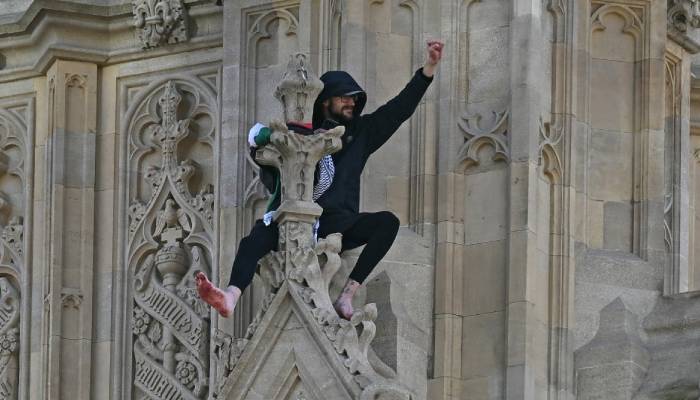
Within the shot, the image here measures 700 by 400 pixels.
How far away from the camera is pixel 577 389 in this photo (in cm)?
2769

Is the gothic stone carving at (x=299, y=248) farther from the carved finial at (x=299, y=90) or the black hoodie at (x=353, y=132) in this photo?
the black hoodie at (x=353, y=132)

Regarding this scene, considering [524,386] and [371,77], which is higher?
[371,77]

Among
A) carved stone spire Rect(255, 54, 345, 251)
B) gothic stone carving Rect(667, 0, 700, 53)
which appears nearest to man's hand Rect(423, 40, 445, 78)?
carved stone spire Rect(255, 54, 345, 251)

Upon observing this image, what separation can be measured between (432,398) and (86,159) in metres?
4.13

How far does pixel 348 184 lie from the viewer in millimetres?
27109

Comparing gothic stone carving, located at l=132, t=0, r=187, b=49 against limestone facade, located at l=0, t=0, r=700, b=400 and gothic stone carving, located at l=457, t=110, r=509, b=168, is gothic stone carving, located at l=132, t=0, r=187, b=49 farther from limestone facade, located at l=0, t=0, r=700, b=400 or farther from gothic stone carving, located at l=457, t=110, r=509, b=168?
gothic stone carving, located at l=457, t=110, r=509, b=168

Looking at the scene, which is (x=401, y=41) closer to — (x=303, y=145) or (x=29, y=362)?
(x=303, y=145)

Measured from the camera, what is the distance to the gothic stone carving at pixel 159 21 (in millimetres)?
30016

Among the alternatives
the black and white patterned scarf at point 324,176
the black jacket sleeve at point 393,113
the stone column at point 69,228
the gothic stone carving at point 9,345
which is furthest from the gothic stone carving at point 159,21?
the black and white patterned scarf at point 324,176

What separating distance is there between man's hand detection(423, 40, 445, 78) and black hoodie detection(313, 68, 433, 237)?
10 centimetres

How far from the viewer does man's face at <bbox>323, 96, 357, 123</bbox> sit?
2711 cm

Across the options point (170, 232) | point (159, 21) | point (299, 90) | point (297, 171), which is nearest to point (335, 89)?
point (299, 90)

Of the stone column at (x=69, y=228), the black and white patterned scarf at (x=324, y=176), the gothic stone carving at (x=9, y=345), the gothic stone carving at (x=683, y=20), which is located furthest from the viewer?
the gothic stone carving at (x=9, y=345)

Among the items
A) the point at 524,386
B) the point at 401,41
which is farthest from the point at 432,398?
the point at 401,41
